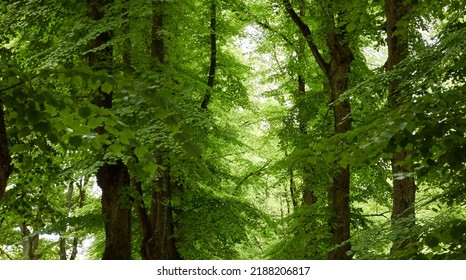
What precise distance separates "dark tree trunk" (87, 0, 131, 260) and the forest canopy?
0.02 metres

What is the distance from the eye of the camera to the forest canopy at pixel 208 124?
2902 millimetres

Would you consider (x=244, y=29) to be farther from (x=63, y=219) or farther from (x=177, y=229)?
(x=63, y=219)

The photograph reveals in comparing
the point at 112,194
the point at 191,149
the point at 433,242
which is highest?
the point at 112,194

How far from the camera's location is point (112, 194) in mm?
8961

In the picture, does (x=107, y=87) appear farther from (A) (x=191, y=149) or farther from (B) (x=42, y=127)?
(A) (x=191, y=149)

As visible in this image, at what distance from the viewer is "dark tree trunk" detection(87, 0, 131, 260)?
8906 millimetres

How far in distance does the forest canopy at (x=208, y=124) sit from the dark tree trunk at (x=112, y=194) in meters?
0.02

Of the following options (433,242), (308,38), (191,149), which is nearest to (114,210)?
(308,38)

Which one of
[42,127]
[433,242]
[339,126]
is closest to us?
[42,127]

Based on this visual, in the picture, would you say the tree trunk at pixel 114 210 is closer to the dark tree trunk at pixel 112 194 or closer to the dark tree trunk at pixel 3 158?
the dark tree trunk at pixel 112 194

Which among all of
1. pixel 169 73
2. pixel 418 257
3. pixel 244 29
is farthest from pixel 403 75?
pixel 244 29

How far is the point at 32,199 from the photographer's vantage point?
9.36 metres

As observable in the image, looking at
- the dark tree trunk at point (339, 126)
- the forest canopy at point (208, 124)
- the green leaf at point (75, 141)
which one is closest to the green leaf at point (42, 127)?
the forest canopy at point (208, 124)

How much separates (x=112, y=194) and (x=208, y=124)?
1.97 meters
